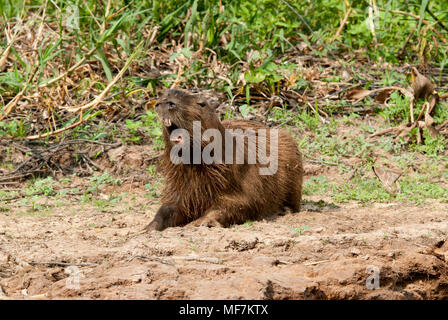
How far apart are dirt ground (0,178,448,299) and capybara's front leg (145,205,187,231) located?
0.56 feet

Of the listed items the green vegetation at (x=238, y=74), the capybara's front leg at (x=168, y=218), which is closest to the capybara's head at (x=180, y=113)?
the capybara's front leg at (x=168, y=218)

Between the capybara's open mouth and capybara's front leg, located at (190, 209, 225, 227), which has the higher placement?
the capybara's open mouth

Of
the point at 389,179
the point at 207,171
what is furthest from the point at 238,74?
the point at 207,171

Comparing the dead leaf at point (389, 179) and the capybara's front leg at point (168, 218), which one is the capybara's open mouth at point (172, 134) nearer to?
the capybara's front leg at point (168, 218)

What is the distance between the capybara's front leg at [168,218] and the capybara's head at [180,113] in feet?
1.74

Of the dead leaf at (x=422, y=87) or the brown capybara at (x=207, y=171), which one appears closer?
the brown capybara at (x=207, y=171)

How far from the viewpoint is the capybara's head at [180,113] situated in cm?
465

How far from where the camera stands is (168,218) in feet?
16.3

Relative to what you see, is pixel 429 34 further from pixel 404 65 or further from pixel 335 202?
pixel 335 202

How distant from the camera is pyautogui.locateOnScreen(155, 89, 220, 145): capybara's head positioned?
4652mm

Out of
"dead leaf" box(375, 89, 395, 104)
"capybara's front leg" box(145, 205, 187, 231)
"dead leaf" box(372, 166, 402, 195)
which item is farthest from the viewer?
"dead leaf" box(375, 89, 395, 104)

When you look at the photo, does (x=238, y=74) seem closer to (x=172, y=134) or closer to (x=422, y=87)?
(x=422, y=87)

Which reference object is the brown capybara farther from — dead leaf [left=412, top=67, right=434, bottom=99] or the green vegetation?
dead leaf [left=412, top=67, right=434, bottom=99]

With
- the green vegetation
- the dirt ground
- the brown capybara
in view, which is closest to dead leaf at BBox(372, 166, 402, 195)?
the green vegetation
